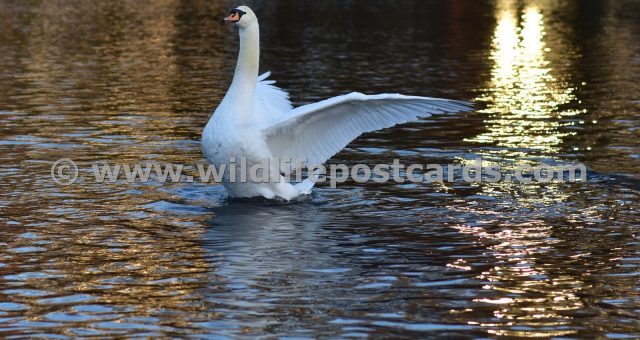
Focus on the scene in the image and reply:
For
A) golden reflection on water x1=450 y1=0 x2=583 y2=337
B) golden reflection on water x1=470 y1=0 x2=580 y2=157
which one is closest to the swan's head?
golden reflection on water x1=450 y1=0 x2=583 y2=337

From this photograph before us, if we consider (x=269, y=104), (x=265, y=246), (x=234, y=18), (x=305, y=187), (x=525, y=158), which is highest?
(x=234, y=18)

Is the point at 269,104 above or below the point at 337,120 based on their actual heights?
above

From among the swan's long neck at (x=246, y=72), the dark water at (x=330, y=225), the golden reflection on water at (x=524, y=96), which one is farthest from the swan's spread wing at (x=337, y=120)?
the golden reflection on water at (x=524, y=96)

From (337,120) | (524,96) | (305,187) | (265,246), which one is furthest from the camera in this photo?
(524,96)

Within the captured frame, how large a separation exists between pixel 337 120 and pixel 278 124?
0.81m

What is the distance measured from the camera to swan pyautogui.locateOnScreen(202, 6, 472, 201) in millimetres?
13266

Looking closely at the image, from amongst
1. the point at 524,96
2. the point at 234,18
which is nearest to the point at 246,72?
the point at 234,18

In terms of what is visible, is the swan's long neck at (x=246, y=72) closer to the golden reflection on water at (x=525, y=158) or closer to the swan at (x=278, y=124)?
the swan at (x=278, y=124)

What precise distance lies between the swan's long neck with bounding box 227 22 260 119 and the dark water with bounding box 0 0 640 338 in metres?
1.37

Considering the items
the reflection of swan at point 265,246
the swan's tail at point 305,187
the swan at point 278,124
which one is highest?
the swan at point 278,124

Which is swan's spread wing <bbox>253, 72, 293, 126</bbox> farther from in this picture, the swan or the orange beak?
the orange beak

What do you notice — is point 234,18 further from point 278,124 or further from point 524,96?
point 524,96

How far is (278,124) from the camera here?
44.2 feet

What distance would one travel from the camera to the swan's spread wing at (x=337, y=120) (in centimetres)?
1316
